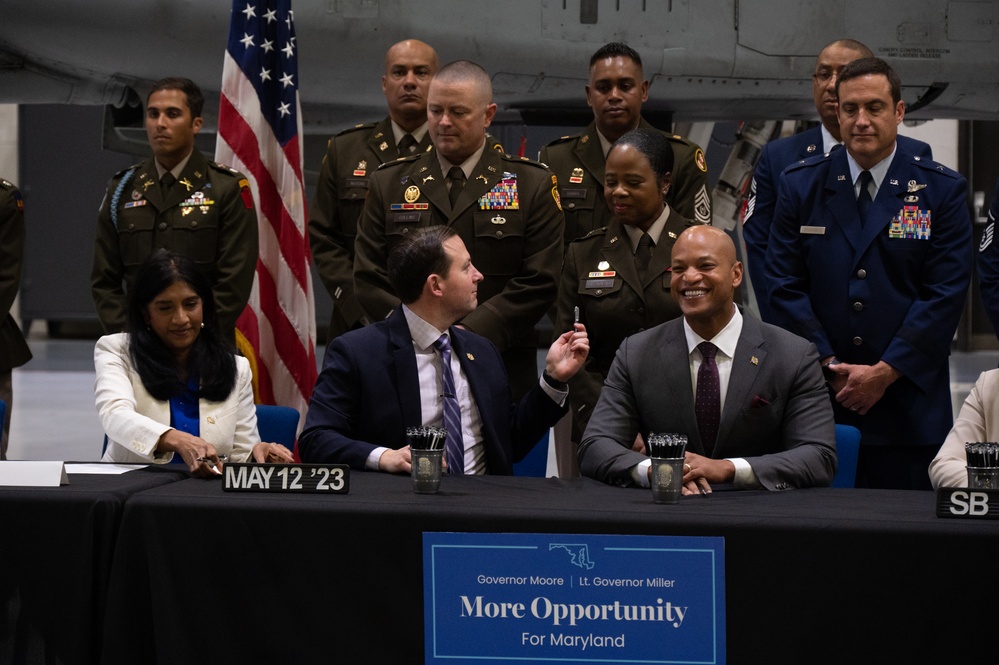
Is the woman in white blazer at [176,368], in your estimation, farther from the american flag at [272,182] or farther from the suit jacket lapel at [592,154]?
the suit jacket lapel at [592,154]

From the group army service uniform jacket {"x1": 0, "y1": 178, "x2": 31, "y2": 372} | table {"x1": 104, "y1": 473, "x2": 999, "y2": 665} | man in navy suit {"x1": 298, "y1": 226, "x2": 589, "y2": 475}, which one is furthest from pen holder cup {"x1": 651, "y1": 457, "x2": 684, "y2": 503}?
army service uniform jacket {"x1": 0, "y1": 178, "x2": 31, "y2": 372}

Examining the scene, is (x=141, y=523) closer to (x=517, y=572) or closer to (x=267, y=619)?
(x=267, y=619)

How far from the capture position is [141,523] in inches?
91.6

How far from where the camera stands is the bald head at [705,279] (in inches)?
113

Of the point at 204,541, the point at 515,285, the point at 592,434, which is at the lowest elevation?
the point at 204,541

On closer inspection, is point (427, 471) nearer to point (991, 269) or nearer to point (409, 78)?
point (991, 269)

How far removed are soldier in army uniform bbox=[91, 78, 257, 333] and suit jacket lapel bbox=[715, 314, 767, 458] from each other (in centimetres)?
216

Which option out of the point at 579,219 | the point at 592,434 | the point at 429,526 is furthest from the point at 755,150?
the point at 429,526

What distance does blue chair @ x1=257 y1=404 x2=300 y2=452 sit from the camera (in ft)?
11.1

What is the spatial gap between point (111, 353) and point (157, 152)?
1.57 m

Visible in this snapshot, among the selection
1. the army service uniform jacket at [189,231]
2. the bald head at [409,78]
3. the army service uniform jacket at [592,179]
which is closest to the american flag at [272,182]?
the army service uniform jacket at [189,231]

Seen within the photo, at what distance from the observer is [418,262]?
10.0ft

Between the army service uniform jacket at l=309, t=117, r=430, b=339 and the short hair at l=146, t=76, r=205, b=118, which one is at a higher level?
the short hair at l=146, t=76, r=205, b=118

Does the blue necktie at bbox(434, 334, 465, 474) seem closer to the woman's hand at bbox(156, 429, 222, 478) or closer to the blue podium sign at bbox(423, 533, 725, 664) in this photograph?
the woman's hand at bbox(156, 429, 222, 478)
